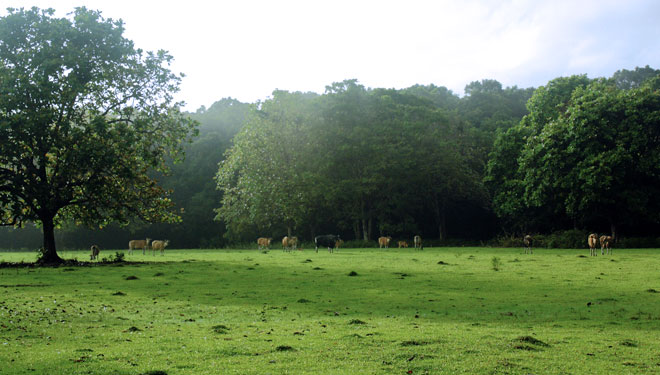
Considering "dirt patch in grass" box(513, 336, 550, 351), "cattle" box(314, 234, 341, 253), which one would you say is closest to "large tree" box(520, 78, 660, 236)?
"cattle" box(314, 234, 341, 253)

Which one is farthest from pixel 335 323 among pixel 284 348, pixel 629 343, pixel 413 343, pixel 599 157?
pixel 599 157

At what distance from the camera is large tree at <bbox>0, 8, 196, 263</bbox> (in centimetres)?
3145

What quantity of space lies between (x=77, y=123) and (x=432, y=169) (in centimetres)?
3914

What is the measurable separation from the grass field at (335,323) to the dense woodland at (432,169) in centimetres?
2556

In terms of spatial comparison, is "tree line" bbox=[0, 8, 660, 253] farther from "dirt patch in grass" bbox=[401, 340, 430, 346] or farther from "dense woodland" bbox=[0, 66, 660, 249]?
"dirt patch in grass" bbox=[401, 340, 430, 346]

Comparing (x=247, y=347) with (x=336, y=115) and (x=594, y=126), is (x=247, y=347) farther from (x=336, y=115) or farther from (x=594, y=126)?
(x=336, y=115)

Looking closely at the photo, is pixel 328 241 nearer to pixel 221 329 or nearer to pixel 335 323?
pixel 335 323

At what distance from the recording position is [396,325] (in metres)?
12.5

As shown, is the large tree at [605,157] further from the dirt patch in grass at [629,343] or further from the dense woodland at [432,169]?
the dirt patch in grass at [629,343]

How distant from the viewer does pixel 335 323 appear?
1287 cm

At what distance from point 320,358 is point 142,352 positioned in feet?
10.7

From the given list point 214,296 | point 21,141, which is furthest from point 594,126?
→ point 21,141

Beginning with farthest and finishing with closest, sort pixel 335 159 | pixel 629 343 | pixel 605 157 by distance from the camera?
pixel 335 159 < pixel 605 157 < pixel 629 343

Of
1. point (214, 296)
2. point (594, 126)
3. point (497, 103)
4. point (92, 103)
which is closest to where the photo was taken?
point (214, 296)
